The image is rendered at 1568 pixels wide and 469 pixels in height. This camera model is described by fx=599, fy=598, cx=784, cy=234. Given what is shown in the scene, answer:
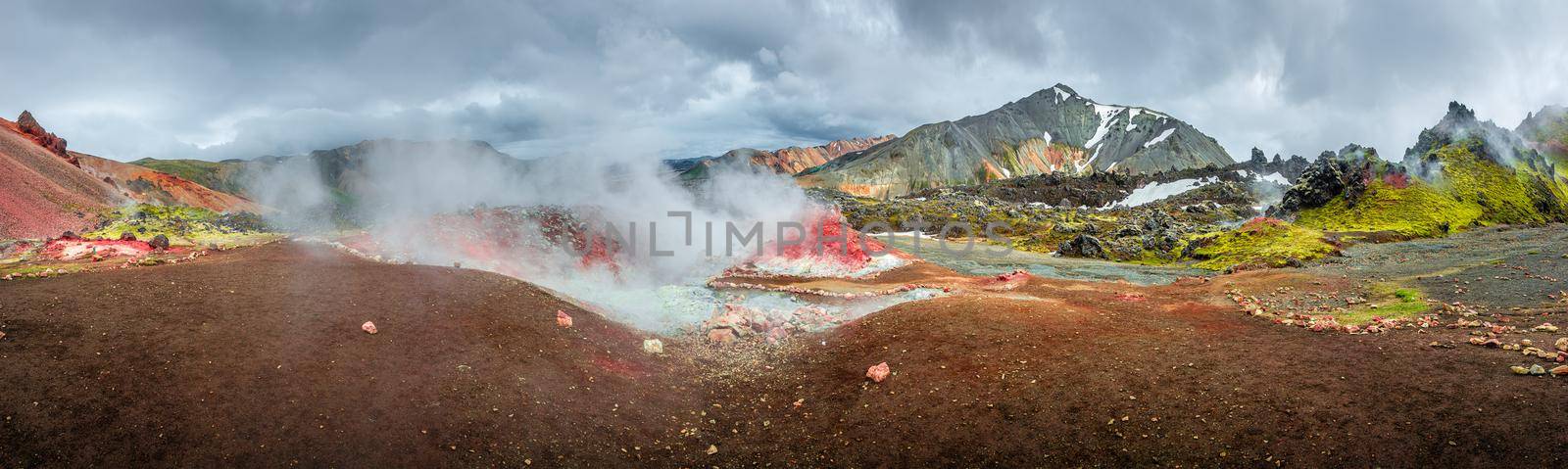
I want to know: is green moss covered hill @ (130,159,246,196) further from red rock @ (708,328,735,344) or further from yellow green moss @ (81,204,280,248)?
red rock @ (708,328,735,344)

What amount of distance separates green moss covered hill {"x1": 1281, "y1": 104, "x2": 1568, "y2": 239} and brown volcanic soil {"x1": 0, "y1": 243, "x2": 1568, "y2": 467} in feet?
195

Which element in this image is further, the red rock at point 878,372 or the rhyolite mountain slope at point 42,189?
the rhyolite mountain slope at point 42,189

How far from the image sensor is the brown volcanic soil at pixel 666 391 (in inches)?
327

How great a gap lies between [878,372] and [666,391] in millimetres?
4734

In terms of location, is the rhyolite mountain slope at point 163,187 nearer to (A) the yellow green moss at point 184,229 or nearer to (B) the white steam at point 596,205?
(A) the yellow green moss at point 184,229

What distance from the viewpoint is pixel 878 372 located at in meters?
13.5

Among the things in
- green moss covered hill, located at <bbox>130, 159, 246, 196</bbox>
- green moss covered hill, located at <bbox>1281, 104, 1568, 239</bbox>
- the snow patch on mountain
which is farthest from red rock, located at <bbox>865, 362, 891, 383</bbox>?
green moss covered hill, located at <bbox>130, 159, 246, 196</bbox>

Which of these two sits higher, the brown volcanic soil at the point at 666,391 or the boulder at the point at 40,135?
the boulder at the point at 40,135

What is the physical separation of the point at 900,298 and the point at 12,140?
232 feet

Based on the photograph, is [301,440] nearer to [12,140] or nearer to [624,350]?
[624,350]

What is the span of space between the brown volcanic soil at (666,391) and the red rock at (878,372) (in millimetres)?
211

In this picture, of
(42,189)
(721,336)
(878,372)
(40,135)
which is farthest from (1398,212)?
(40,135)

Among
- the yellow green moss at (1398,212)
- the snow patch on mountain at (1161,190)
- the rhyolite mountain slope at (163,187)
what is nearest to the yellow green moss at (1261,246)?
the yellow green moss at (1398,212)

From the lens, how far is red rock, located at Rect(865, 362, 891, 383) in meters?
13.4
